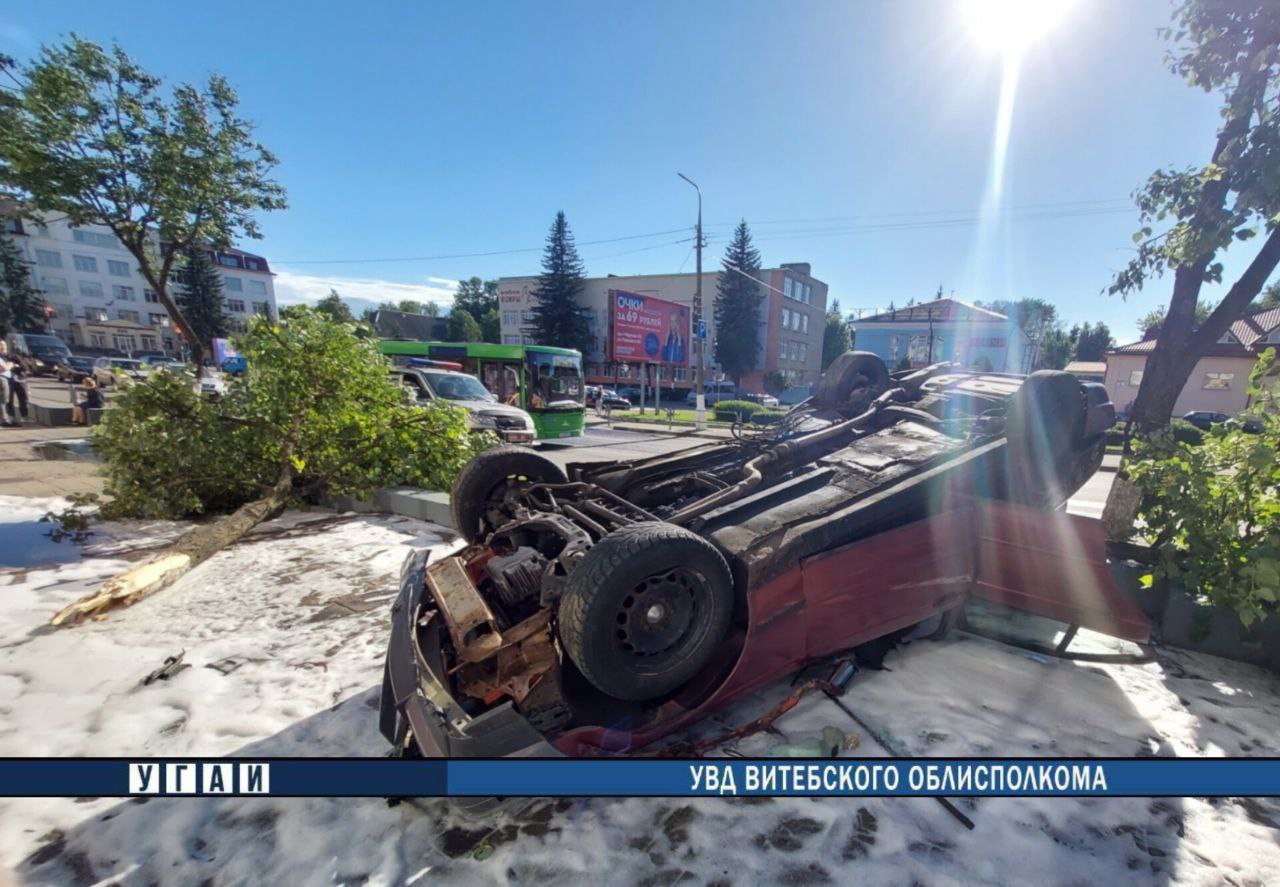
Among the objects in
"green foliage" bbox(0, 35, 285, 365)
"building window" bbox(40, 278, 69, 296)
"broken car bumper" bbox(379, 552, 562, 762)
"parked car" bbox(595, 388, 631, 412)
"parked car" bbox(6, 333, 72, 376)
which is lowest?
"parked car" bbox(595, 388, 631, 412)

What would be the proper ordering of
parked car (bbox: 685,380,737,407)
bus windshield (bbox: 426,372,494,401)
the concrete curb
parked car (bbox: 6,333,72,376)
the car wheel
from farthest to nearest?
parked car (bbox: 685,380,737,407) → parked car (bbox: 6,333,72,376) → bus windshield (bbox: 426,372,494,401) → the concrete curb → the car wheel

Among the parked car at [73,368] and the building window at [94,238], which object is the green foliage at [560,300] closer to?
the parked car at [73,368]

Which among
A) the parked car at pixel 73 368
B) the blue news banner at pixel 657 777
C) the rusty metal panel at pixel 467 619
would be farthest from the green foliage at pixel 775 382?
the rusty metal panel at pixel 467 619

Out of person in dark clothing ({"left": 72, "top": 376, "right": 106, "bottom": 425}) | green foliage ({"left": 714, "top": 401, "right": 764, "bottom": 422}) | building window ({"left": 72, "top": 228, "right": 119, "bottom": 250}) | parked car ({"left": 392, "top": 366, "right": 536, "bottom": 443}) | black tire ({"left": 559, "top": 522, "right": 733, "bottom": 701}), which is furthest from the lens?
building window ({"left": 72, "top": 228, "right": 119, "bottom": 250})

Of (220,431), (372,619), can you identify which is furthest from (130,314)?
(372,619)

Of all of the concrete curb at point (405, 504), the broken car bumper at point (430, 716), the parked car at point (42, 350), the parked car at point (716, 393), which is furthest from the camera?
the parked car at point (716, 393)

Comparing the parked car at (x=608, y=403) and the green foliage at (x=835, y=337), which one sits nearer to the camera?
the parked car at (x=608, y=403)

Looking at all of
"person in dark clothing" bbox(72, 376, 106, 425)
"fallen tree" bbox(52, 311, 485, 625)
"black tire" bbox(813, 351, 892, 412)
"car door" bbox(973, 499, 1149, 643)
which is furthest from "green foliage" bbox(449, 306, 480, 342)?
"car door" bbox(973, 499, 1149, 643)

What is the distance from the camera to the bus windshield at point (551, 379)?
15.2 m

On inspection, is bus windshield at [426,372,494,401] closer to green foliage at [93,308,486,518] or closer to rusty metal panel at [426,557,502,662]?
green foliage at [93,308,486,518]

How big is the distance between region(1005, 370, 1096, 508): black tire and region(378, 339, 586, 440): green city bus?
38.9 feet

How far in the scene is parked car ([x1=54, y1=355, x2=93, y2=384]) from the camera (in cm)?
2602

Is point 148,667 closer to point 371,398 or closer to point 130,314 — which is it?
point 371,398

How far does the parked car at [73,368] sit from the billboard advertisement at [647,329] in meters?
25.5
